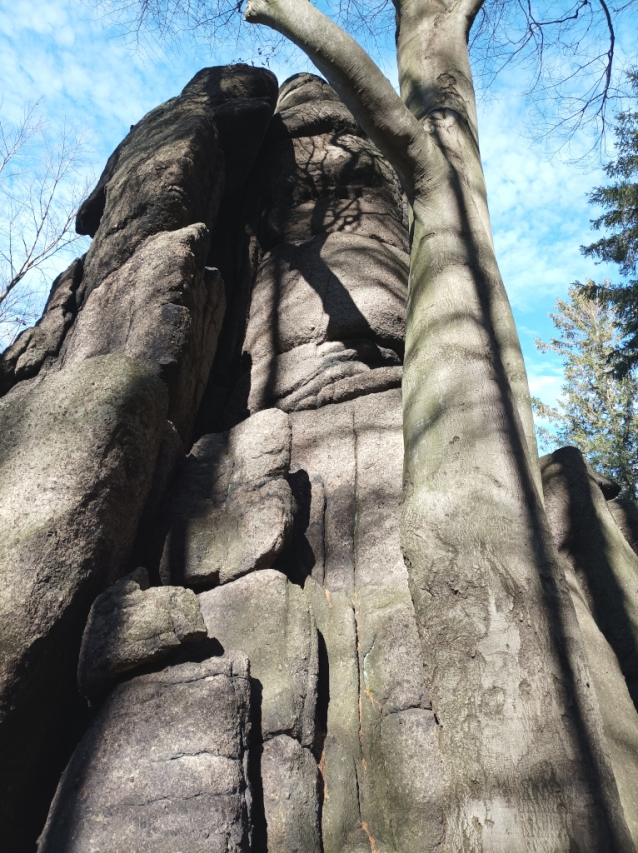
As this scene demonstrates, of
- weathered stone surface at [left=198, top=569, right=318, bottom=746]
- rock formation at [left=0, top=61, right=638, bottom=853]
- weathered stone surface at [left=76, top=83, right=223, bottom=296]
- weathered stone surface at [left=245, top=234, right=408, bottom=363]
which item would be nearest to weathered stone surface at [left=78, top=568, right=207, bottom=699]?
rock formation at [left=0, top=61, right=638, bottom=853]

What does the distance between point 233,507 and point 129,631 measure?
3.16 ft

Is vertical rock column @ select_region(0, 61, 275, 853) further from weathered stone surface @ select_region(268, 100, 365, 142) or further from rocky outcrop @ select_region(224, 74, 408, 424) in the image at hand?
weathered stone surface @ select_region(268, 100, 365, 142)

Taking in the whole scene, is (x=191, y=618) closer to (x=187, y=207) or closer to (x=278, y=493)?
(x=278, y=493)

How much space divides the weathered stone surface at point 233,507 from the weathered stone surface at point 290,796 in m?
0.84

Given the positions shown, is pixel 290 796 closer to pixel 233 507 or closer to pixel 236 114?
pixel 233 507

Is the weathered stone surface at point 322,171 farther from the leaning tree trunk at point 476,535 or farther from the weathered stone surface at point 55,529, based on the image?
the weathered stone surface at point 55,529

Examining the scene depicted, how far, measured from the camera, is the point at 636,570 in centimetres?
368

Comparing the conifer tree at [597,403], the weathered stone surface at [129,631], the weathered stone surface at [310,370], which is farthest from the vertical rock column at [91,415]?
the conifer tree at [597,403]

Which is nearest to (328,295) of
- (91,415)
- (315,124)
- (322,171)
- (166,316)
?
(166,316)

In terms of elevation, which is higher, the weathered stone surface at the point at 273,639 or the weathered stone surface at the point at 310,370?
the weathered stone surface at the point at 310,370

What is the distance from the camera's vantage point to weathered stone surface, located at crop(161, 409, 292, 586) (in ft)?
10.2

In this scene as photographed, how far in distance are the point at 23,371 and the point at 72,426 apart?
218 centimetres

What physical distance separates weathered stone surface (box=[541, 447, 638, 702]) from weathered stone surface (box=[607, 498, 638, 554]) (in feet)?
1.50

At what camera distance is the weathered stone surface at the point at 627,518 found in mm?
4281
